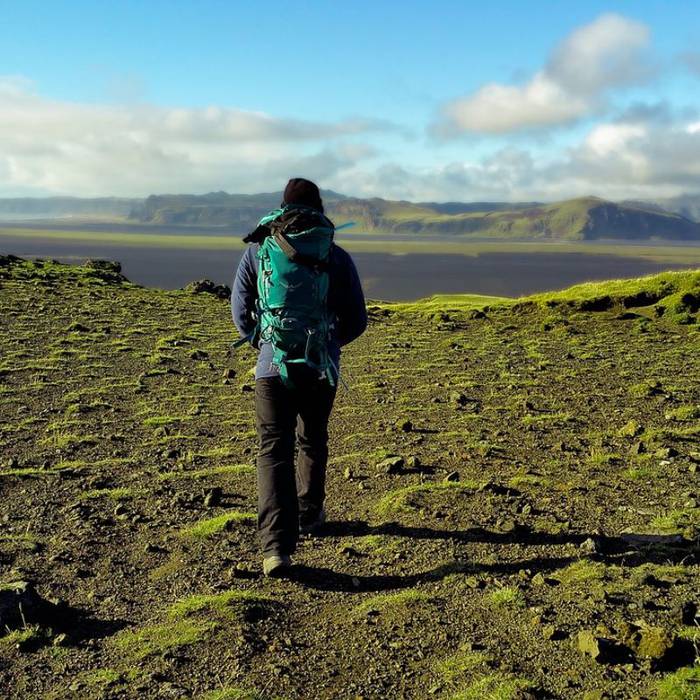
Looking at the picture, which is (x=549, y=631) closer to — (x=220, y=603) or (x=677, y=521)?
(x=220, y=603)

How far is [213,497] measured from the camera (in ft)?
27.4

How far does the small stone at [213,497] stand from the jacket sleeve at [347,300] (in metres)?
2.63

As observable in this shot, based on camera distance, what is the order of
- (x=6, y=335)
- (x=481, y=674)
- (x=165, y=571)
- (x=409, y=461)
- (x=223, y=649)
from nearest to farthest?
(x=481, y=674), (x=223, y=649), (x=165, y=571), (x=409, y=461), (x=6, y=335)

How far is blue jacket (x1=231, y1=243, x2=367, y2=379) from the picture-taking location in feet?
21.5

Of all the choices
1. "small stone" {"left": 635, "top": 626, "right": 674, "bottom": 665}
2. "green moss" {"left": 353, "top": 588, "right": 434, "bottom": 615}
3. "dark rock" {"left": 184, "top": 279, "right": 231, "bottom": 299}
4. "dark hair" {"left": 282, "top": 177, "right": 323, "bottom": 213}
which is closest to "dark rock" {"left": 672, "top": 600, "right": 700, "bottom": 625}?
"small stone" {"left": 635, "top": 626, "right": 674, "bottom": 665}

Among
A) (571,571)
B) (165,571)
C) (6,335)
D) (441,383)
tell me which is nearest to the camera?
(571,571)

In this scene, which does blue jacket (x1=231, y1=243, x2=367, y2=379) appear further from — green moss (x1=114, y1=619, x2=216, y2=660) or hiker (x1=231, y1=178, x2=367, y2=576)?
green moss (x1=114, y1=619, x2=216, y2=660)

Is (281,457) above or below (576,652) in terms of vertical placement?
above

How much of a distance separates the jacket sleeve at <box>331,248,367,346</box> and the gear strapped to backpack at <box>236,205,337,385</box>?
0.21m

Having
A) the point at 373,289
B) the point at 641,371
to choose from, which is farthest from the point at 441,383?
the point at 373,289

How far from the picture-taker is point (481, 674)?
4.60 metres

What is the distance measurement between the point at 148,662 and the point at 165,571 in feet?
5.60

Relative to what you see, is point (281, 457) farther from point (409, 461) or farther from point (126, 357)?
point (126, 357)

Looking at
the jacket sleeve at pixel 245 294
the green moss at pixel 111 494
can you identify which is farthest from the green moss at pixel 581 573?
the green moss at pixel 111 494
